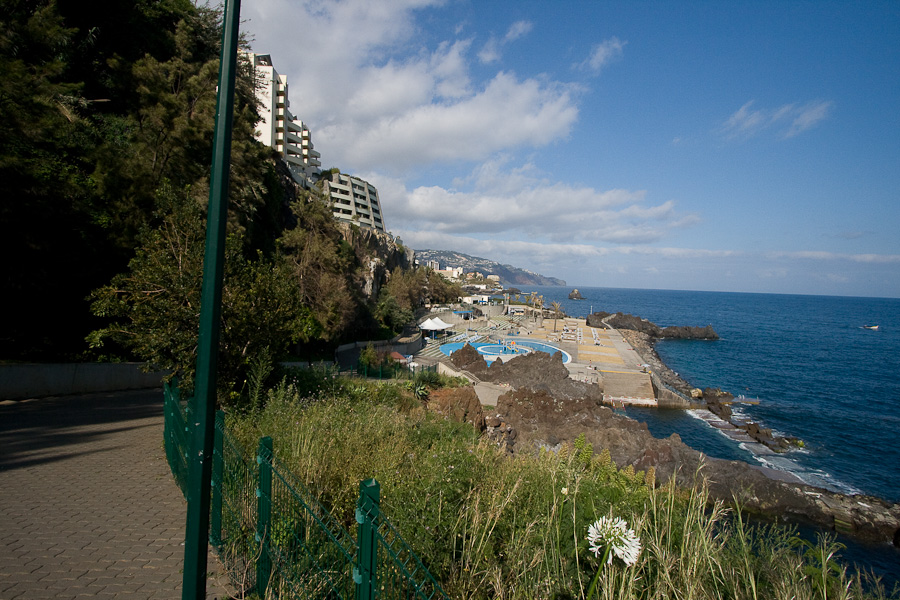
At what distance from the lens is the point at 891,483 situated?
19.2 meters

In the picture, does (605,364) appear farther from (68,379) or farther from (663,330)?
(663,330)

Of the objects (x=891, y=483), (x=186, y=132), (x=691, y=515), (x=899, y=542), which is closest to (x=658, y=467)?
(x=899, y=542)

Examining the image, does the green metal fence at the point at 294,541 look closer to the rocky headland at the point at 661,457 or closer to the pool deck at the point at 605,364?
the rocky headland at the point at 661,457

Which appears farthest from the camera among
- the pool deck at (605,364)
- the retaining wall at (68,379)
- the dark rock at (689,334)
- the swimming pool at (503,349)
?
the dark rock at (689,334)

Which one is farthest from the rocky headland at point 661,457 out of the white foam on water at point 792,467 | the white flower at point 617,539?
the white flower at point 617,539

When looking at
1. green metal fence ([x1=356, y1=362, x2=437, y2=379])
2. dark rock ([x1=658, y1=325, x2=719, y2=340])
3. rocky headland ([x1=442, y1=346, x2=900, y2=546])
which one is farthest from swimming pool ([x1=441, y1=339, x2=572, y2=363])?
dark rock ([x1=658, y1=325, x2=719, y2=340])

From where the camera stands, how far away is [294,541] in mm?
3746

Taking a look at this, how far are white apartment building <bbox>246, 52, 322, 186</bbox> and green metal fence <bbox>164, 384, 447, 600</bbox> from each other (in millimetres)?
46668

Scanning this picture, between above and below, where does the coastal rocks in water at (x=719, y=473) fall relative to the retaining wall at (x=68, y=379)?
below

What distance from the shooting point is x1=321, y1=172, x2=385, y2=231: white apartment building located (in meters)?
77.2

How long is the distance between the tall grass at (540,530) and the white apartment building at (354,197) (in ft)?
239

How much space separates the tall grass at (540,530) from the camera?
3047mm

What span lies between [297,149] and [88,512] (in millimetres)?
61828

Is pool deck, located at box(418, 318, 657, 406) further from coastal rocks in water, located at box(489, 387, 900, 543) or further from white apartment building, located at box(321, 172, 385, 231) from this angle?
white apartment building, located at box(321, 172, 385, 231)
